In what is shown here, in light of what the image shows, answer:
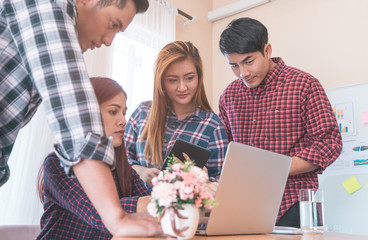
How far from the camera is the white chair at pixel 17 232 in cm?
127

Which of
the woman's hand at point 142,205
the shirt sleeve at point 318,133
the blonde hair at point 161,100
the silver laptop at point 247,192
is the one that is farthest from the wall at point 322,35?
the woman's hand at point 142,205

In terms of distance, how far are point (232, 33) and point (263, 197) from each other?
0.95 meters

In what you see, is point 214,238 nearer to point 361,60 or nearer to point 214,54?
point 361,60

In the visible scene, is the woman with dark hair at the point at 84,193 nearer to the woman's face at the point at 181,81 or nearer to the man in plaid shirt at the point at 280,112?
the woman's face at the point at 181,81

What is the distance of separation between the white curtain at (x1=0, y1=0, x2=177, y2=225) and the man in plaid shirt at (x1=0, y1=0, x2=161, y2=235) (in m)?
1.19

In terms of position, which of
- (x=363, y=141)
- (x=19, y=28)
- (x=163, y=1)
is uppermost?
(x=163, y=1)

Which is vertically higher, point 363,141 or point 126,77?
point 126,77

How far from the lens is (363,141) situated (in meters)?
2.38

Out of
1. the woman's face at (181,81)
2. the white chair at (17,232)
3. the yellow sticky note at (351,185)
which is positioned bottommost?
the white chair at (17,232)

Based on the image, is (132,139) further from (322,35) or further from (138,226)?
(322,35)

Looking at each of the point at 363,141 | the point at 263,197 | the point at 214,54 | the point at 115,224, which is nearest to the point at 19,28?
the point at 115,224

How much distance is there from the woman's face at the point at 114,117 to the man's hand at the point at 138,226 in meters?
0.48

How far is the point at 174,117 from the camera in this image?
5.36 feet

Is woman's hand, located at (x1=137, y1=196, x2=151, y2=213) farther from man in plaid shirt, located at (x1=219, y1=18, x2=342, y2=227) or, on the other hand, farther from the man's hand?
man in plaid shirt, located at (x1=219, y1=18, x2=342, y2=227)
